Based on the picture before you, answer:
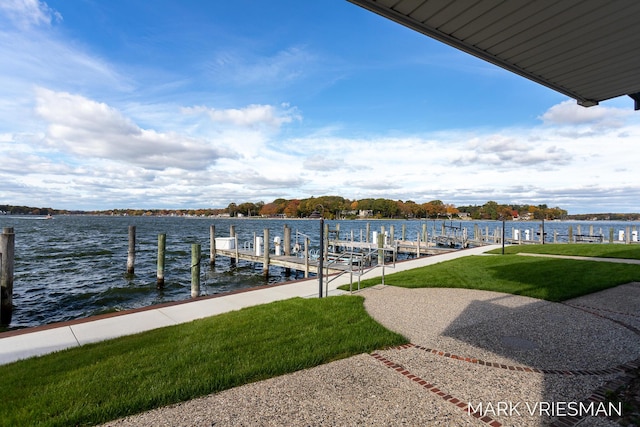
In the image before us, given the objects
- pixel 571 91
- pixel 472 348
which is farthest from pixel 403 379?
pixel 571 91

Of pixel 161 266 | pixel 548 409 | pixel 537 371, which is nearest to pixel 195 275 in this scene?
pixel 161 266

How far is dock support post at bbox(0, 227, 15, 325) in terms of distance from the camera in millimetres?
9445

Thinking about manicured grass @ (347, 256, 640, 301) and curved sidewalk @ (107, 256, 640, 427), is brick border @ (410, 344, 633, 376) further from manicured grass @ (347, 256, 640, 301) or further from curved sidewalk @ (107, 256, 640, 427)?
manicured grass @ (347, 256, 640, 301)

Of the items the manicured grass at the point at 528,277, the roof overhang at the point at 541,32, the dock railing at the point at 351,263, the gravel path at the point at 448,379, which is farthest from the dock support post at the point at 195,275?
the roof overhang at the point at 541,32

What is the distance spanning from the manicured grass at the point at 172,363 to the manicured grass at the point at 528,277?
456cm

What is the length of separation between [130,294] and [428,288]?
1173cm

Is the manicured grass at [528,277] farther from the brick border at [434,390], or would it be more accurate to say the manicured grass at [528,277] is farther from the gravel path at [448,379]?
the brick border at [434,390]

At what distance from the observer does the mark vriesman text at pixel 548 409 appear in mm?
3344

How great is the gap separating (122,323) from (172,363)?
2645 mm

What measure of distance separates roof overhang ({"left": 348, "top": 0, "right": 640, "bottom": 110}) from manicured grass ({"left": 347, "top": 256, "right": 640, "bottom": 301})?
5.99 metres

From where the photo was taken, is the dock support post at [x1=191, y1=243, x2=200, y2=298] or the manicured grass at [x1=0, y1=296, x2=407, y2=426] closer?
the manicured grass at [x1=0, y1=296, x2=407, y2=426]

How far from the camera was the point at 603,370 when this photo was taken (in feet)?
14.1

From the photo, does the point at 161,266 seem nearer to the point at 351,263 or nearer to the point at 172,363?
the point at 351,263

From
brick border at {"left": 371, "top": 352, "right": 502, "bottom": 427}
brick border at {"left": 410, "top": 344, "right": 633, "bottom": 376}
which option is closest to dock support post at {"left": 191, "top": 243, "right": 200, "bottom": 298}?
brick border at {"left": 371, "top": 352, "right": 502, "bottom": 427}
